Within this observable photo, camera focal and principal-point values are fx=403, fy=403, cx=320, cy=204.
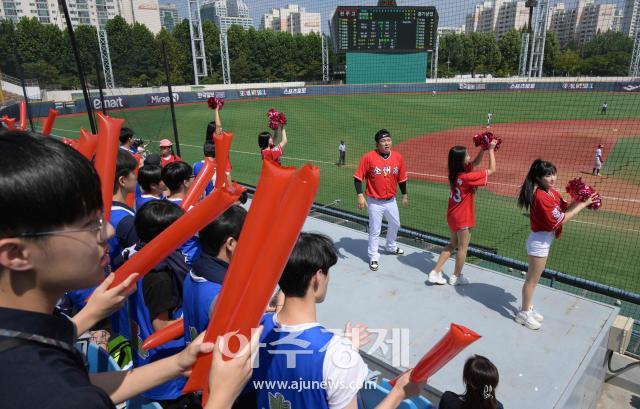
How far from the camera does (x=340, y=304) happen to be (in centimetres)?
431

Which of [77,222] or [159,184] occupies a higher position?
[77,222]

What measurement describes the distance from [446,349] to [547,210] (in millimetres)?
2735

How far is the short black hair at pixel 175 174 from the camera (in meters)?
3.54

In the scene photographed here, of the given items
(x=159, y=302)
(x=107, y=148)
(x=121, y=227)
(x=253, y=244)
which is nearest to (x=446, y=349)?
(x=253, y=244)

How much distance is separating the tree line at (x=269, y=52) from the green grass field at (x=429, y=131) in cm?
339

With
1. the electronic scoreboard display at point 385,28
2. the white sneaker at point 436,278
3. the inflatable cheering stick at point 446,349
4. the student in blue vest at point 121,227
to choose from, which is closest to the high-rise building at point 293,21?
the electronic scoreboard display at point 385,28

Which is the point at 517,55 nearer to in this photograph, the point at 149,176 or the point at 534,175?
the point at 534,175

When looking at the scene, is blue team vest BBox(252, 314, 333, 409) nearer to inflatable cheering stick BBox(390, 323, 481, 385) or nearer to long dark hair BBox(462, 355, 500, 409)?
inflatable cheering stick BBox(390, 323, 481, 385)

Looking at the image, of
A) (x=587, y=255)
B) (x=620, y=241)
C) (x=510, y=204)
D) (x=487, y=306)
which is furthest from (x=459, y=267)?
(x=510, y=204)

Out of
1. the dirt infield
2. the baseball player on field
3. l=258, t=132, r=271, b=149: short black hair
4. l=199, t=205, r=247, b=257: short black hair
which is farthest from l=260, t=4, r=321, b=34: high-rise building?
l=199, t=205, r=247, b=257: short black hair

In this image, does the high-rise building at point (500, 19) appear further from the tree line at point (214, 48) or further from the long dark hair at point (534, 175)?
the long dark hair at point (534, 175)

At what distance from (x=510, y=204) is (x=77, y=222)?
10534mm

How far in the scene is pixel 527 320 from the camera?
3764 millimetres

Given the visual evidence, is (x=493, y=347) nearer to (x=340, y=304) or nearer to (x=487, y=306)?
(x=487, y=306)
